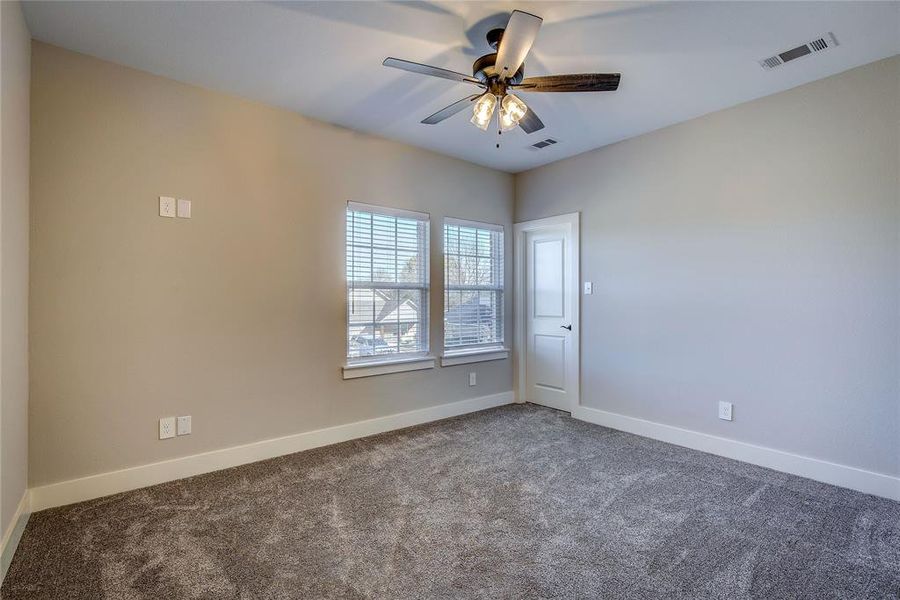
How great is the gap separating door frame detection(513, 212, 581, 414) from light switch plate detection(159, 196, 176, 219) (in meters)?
3.34

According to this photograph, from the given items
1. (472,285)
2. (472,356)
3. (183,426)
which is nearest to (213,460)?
(183,426)

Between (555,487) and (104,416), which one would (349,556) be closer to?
(555,487)

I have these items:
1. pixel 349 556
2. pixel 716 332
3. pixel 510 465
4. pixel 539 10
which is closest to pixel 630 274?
pixel 716 332

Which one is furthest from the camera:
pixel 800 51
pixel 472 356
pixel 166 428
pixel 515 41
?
pixel 472 356

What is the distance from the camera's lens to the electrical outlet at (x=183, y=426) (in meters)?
2.86

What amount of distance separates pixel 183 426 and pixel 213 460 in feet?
1.06

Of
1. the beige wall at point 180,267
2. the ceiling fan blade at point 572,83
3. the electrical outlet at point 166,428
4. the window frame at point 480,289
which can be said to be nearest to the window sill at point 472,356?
the window frame at point 480,289

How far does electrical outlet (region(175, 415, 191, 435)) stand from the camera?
2857mm

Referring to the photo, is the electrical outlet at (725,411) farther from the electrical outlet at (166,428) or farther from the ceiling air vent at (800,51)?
the electrical outlet at (166,428)

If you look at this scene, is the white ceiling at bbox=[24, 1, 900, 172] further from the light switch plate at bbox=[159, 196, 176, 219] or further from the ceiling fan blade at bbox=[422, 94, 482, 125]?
the light switch plate at bbox=[159, 196, 176, 219]

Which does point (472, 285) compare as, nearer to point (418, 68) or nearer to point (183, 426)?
point (418, 68)

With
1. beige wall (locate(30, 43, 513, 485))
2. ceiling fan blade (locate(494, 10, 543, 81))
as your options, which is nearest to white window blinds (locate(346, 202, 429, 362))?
beige wall (locate(30, 43, 513, 485))

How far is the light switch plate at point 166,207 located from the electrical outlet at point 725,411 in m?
4.23

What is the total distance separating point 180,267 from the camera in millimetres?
2871
